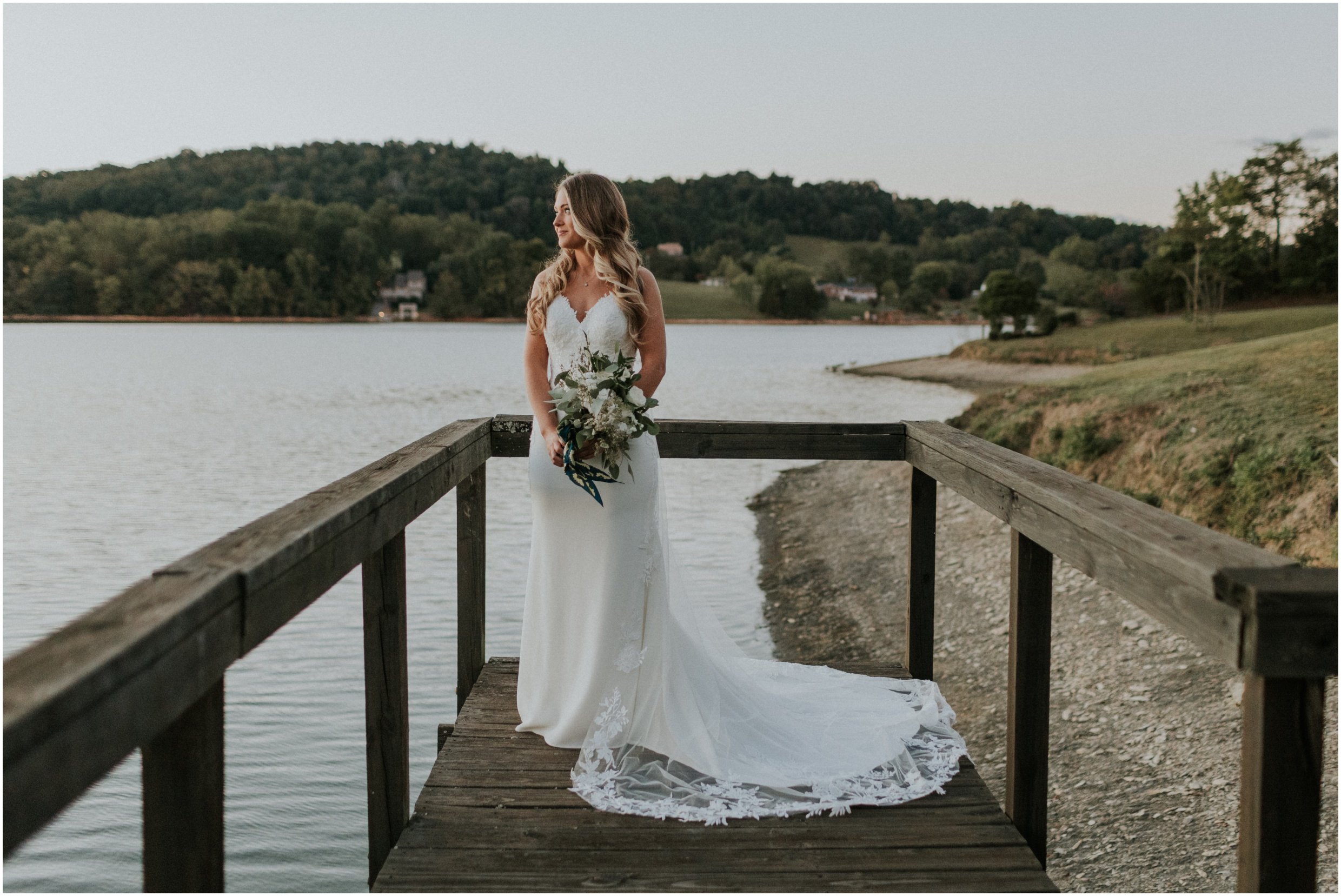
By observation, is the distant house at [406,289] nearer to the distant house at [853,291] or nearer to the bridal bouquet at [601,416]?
the distant house at [853,291]

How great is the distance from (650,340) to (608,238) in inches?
16.0

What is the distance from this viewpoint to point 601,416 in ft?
11.8

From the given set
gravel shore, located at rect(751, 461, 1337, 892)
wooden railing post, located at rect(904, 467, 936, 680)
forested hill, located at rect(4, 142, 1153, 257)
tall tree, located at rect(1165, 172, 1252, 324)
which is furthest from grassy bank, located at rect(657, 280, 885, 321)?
wooden railing post, located at rect(904, 467, 936, 680)

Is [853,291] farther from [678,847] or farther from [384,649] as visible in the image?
[678,847]

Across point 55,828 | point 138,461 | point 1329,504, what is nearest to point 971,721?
point 1329,504

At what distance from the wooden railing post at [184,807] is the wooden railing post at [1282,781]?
1.80 metres

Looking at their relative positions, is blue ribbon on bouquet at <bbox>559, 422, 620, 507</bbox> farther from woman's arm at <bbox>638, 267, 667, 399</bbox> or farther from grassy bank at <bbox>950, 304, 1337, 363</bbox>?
grassy bank at <bbox>950, 304, 1337, 363</bbox>

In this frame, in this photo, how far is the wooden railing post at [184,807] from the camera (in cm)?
177

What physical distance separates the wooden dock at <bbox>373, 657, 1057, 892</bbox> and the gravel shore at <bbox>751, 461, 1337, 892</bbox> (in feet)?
8.06

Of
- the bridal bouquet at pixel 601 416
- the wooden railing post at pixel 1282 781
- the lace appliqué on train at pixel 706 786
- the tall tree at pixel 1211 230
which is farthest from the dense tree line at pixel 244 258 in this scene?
the wooden railing post at pixel 1282 781

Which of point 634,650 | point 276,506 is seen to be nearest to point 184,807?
point 634,650

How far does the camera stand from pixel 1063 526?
8.94 ft

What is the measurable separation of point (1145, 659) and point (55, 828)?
25.8 feet

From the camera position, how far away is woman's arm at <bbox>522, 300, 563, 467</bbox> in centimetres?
377
